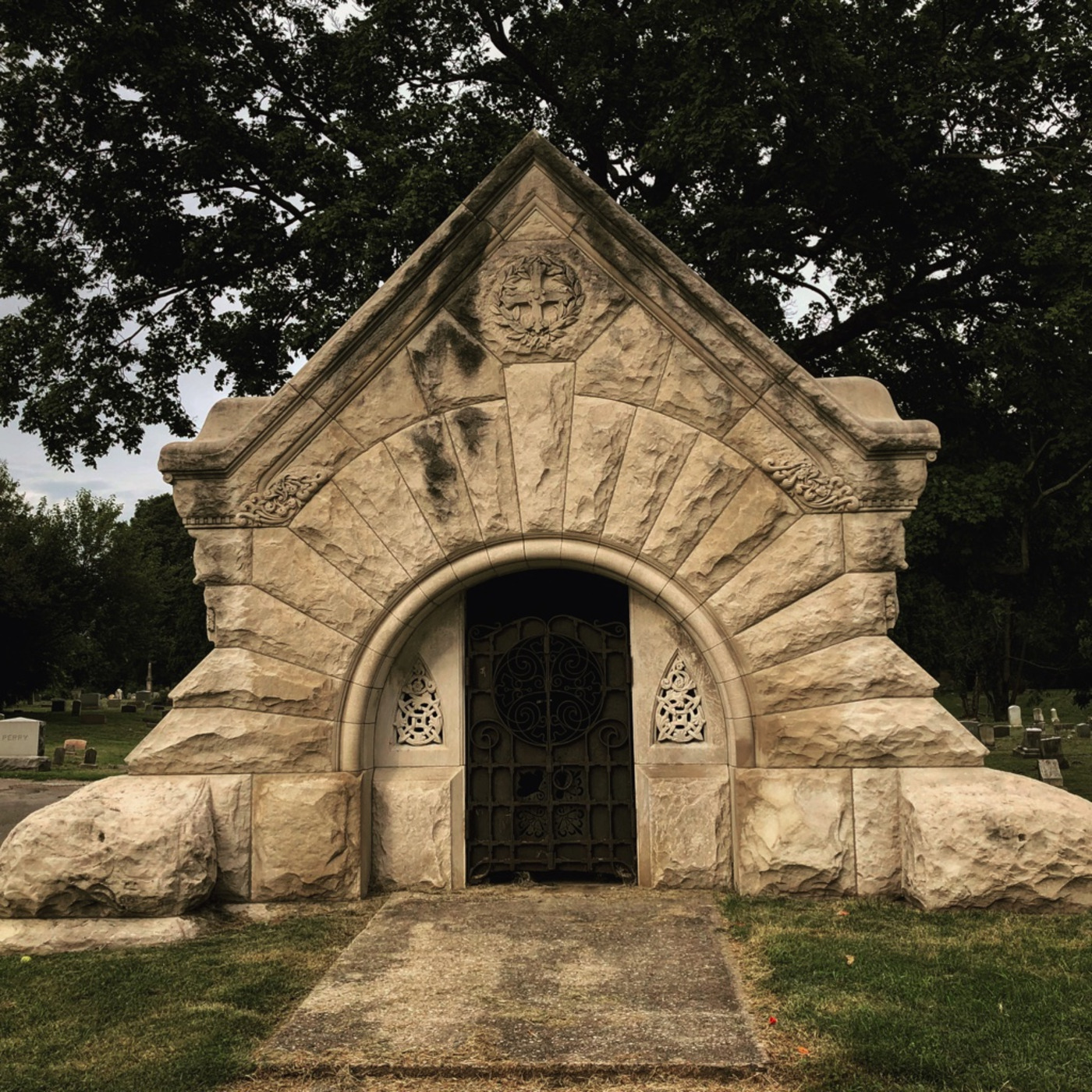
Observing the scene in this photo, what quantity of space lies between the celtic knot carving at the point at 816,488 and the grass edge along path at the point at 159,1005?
3862mm

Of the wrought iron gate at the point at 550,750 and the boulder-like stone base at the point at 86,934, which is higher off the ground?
the wrought iron gate at the point at 550,750

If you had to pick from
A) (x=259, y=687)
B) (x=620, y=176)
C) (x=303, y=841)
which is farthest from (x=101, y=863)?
(x=620, y=176)

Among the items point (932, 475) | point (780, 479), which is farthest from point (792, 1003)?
point (932, 475)

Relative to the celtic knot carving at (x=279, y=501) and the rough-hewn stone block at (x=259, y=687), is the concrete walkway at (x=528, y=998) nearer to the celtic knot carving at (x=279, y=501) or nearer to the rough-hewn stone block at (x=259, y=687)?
the rough-hewn stone block at (x=259, y=687)

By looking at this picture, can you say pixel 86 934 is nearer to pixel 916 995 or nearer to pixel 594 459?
pixel 594 459

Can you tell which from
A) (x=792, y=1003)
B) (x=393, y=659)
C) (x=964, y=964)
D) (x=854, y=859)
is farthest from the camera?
(x=393, y=659)

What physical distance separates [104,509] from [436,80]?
1058 inches

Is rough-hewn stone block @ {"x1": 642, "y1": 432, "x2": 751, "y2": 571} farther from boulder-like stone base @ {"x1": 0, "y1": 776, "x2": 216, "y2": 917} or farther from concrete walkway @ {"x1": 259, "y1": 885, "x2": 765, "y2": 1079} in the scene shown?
boulder-like stone base @ {"x1": 0, "y1": 776, "x2": 216, "y2": 917}

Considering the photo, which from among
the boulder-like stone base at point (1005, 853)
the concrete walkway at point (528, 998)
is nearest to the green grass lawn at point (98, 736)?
the concrete walkway at point (528, 998)

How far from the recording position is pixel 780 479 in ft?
22.1

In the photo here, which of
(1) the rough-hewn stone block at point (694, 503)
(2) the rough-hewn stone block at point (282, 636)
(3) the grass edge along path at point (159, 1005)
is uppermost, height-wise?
(1) the rough-hewn stone block at point (694, 503)

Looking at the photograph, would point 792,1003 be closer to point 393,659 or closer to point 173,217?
point 393,659

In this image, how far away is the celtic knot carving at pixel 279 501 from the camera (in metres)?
6.89

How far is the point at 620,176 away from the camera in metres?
15.9
